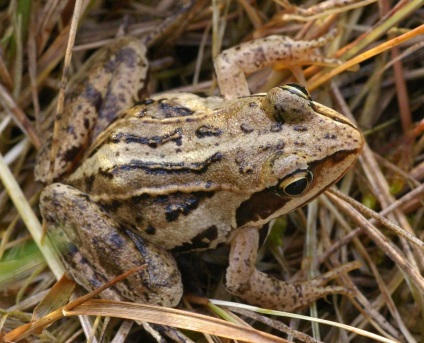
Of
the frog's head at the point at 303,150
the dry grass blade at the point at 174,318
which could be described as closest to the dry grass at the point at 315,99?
the dry grass blade at the point at 174,318

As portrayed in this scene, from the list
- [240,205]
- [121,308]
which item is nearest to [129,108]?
[240,205]

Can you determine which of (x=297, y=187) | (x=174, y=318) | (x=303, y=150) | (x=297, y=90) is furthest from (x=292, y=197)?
(x=174, y=318)

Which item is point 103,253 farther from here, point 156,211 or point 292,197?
point 292,197

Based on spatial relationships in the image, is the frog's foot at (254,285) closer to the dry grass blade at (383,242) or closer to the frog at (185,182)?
the frog at (185,182)

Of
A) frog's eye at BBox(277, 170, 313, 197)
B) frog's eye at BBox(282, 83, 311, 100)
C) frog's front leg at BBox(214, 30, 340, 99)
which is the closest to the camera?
frog's eye at BBox(277, 170, 313, 197)

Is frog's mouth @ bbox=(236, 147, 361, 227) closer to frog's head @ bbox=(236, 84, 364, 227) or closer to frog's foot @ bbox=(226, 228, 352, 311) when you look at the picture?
frog's head @ bbox=(236, 84, 364, 227)

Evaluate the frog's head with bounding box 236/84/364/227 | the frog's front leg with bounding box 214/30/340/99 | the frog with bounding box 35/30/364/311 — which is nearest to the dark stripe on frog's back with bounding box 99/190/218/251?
the frog with bounding box 35/30/364/311
